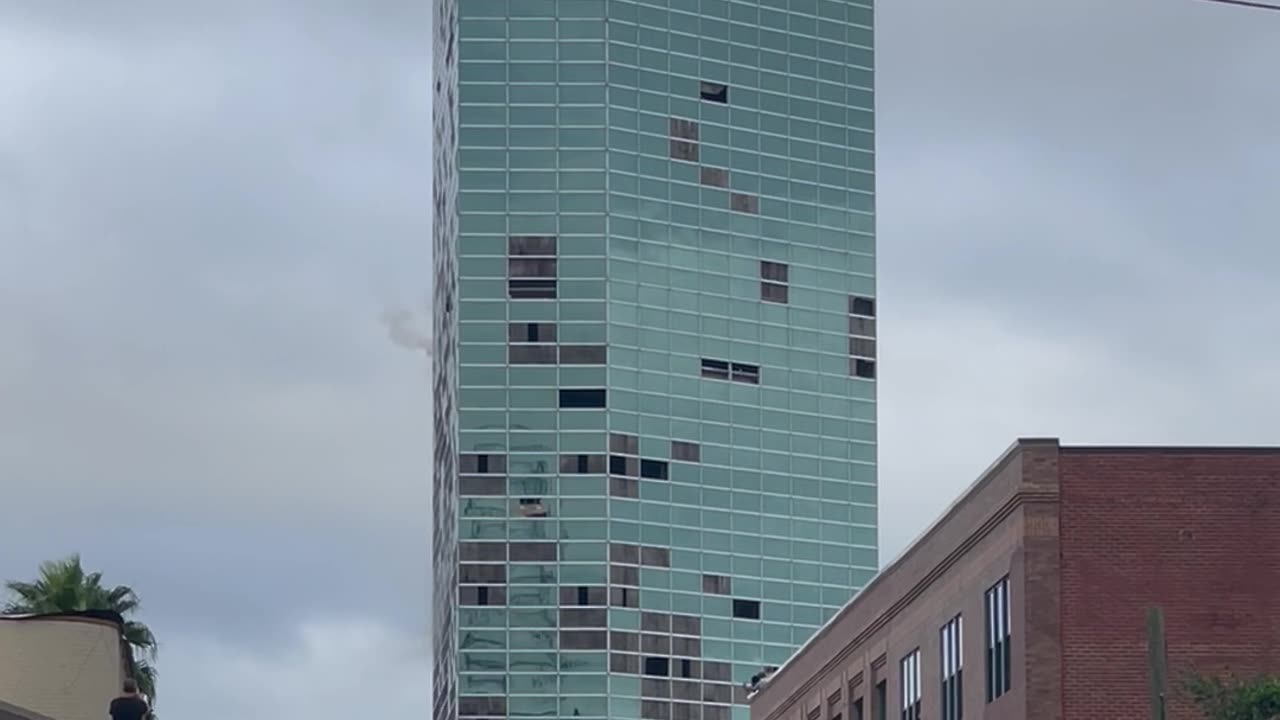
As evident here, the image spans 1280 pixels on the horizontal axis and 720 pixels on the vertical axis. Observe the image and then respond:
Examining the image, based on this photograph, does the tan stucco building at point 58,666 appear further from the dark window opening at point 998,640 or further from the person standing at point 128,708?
the person standing at point 128,708

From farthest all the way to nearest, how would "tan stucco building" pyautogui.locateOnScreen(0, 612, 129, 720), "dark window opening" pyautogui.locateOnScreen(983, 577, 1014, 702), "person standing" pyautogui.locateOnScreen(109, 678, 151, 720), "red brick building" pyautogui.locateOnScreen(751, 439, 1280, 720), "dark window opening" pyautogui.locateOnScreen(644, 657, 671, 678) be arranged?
1. "dark window opening" pyautogui.locateOnScreen(644, 657, 671, 678)
2. "dark window opening" pyautogui.locateOnScreen(983, 577, 1014, 702)
3. "red brick building" pyautogui.locateOnScreen(751, 439, 1280, 720)
4. "tan stucco building" pyautogui.locateOnScreen(0, 612, 129, 720)
5. "person standing" pyautogui.locateOnScreen(109, 678, 151, 720)

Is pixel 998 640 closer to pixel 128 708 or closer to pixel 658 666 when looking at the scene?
pixel 128 708

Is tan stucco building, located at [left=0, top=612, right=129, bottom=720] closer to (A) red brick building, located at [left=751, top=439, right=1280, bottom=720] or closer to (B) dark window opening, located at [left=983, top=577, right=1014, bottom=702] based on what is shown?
(A) red brick building, located at [left=751, top=439, right=1280, bottom=720]

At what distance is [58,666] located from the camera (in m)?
50.5

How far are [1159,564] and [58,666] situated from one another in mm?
21570

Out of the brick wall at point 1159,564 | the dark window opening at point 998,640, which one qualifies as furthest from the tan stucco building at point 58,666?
the brick wall at point 1159,564

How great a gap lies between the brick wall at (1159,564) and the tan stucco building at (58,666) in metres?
19.0

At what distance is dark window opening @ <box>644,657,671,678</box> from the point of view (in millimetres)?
199000

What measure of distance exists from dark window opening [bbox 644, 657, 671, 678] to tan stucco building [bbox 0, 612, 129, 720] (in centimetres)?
14879

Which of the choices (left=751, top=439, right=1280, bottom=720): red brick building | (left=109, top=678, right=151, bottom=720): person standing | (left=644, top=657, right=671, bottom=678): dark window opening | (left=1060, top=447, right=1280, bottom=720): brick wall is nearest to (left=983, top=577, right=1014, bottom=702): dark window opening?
(left=751, top=439, right=1280, bottom=720): red brick building

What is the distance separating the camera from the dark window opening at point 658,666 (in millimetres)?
199000

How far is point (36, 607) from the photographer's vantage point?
189 ft

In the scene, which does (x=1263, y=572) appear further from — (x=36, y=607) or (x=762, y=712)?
(x=762, y=712)

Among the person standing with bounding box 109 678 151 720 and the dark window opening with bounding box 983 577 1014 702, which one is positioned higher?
the dark window opening with bounding box 983 577 1014 702
